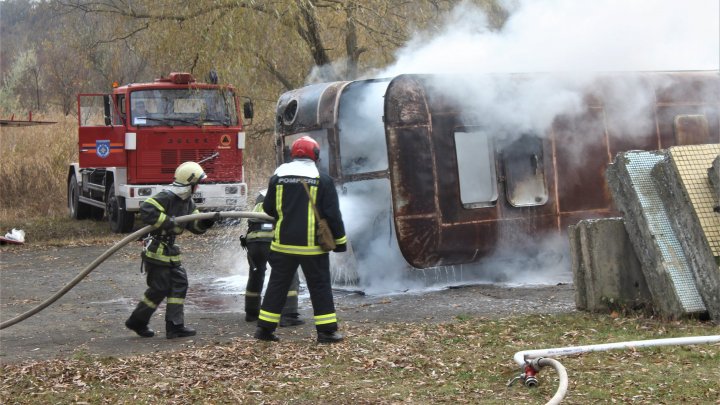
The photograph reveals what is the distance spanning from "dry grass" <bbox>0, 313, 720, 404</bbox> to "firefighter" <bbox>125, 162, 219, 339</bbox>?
26.3 inches

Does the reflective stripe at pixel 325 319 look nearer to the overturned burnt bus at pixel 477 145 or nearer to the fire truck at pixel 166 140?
the overturned burnt bus at pixel 477 145

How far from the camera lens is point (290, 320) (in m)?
8.66

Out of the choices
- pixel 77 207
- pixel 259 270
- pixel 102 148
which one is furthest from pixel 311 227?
pixel 77 207

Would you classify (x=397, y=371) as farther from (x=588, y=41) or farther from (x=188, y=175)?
(x=588, y=41)

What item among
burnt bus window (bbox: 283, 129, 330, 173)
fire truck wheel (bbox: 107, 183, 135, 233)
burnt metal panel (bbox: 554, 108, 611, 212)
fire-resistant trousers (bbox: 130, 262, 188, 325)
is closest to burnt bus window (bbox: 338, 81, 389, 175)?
burnt bus window (bbox: 283, 129, 330, 173)

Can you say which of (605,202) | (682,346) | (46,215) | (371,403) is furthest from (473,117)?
(46,215)

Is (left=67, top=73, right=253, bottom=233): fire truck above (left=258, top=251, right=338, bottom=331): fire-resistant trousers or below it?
above

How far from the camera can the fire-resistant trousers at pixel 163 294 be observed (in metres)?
8.11

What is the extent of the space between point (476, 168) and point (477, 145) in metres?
0.24

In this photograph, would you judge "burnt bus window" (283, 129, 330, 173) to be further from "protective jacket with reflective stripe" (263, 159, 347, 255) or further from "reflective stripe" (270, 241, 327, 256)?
"reflective stripe" (270, 241, 327, 256)

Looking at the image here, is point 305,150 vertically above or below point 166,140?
below

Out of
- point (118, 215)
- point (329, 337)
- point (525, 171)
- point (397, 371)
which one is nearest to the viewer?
point (397, 371)

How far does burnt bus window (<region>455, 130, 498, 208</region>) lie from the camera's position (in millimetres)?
10062

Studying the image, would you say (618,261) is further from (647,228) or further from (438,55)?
(438,55)
